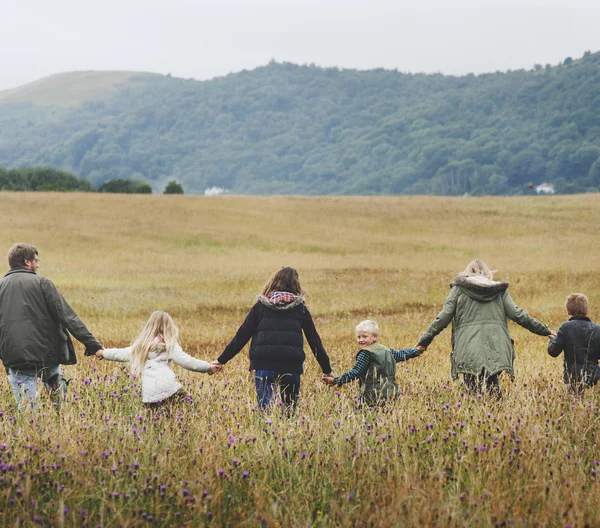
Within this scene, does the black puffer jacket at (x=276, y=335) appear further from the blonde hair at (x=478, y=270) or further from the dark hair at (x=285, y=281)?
the blonde hair at (x=478, y=270)

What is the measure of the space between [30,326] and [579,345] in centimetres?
536

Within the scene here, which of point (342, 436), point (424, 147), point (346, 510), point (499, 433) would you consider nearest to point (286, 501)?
point (346, 510)

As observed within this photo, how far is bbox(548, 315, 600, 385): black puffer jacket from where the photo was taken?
711 centimetres

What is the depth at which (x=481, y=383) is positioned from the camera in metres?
7.02

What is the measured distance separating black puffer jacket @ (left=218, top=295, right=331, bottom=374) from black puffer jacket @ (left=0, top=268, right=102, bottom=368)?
1.65 meters

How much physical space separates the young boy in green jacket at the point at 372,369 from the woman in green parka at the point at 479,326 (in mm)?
916

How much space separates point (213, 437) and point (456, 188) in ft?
485

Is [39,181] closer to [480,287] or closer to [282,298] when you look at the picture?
[282,298]

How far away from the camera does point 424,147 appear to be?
16638 centimetres

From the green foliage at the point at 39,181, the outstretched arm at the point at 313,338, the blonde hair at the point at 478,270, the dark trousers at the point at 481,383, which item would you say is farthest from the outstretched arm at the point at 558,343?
the green foliage at the point at 39,181

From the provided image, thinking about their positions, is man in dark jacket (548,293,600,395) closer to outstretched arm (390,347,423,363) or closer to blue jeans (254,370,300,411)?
outstretched arm (390,347,423,363)

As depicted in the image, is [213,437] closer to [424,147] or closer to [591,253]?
[591,253]

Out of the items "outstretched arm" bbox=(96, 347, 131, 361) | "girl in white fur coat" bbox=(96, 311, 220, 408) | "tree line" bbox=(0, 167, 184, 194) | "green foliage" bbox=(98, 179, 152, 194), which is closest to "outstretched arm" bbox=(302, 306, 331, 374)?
"girl in white fur coat" bbox=(96, 311, 220, 408)

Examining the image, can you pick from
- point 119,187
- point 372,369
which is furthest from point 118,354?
point 119,187
